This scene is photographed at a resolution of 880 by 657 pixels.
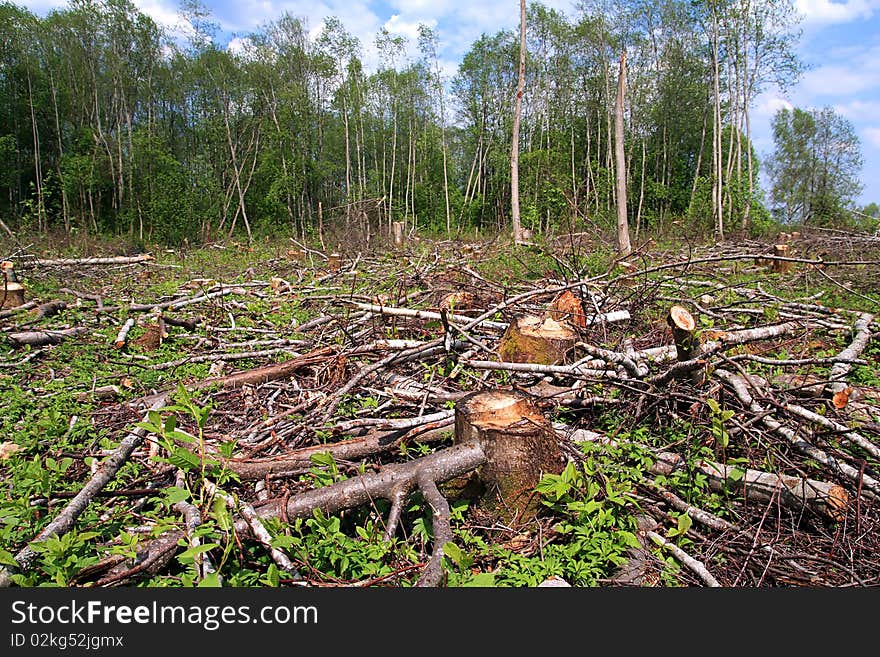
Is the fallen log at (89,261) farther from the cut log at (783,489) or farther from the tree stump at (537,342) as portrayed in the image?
the cut log at (783,489)

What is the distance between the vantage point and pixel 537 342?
3.93m

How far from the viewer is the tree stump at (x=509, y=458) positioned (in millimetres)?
2654

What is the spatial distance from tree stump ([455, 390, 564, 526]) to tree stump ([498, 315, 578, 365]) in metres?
1.20

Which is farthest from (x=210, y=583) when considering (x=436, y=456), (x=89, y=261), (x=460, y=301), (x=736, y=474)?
(x=89, y=261)

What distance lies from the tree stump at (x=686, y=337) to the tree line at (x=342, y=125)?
20.6 meters

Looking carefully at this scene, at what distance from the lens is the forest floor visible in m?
Result: 2.26

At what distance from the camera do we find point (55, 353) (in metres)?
5.75

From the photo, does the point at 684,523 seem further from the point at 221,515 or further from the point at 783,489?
the point at 221,515

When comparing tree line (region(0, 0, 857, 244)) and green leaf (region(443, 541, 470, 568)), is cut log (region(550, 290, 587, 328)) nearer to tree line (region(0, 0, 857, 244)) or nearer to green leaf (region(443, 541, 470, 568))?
green leaf (region(443, 541, 470, 568))

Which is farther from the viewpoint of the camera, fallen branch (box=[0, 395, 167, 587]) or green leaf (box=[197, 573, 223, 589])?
fallen branch (box=[0, 395, 167, 587])

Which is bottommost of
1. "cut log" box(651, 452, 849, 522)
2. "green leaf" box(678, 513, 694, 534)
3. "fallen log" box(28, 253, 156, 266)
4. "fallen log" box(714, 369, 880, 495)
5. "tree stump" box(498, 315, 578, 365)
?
"green leaf" box(678, 513, 694, 534)

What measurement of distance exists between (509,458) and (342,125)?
36329 millimetres

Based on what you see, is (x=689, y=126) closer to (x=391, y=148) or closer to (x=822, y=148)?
(x=822, y=148)

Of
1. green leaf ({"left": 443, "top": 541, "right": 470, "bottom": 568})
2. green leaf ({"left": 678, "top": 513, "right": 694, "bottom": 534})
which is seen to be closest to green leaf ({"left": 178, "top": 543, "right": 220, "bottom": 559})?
green leaf ({"left": 443, "top": 541, "right": 470, "bottom": 568})
